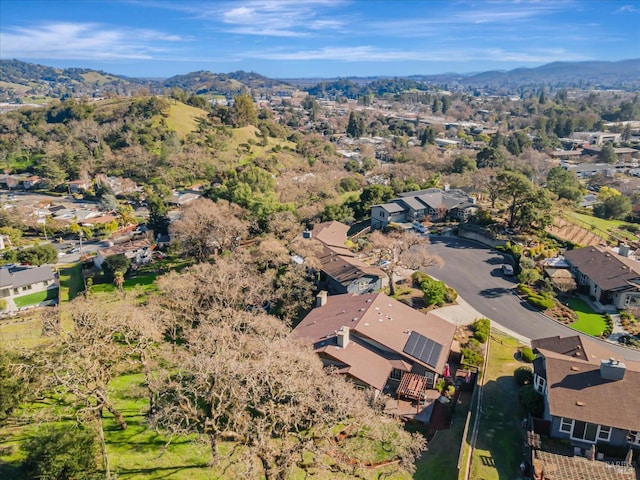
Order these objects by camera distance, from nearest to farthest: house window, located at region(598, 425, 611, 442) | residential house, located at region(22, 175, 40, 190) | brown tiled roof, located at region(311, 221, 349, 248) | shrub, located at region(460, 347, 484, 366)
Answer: house window, located at region(598, 425, 611, 442), shrub, located at region(460, 347, 484, 366), brown tiled roof, located at region(311, 221, 349, 248), residential house, located at region(22, 175, 40, 190)

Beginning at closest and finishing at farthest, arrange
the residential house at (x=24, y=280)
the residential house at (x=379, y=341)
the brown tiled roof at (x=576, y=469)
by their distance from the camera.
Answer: the brown tiled roof at (x=576, y=469)
the residential house at (x=379, y=341)
the residential house at (x=24, y=280)

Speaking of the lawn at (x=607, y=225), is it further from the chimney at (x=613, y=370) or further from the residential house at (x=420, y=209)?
the chimney at (x=613, y=370)

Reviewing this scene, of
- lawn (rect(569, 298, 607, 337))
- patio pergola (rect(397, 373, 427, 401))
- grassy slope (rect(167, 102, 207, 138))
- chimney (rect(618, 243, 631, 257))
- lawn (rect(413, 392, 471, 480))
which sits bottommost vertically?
lawn (rect(413, 392, 471, 480))

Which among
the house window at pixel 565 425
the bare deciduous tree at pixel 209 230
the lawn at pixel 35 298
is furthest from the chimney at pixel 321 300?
the lawn at pixel 35 298

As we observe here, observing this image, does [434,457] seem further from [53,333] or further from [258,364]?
[53,333]

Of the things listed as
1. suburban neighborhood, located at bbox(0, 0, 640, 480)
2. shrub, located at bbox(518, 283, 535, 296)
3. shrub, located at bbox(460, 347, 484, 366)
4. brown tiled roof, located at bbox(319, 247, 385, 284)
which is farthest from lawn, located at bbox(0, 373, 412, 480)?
shrub, located at bbox(518, 283, 535, 296)

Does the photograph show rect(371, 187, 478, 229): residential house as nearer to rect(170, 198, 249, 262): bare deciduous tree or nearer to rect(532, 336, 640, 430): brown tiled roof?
rect(170, 198, 249, 262): bare deciduous tree

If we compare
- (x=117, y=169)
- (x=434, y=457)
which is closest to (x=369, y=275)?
(x=434, y=457)
